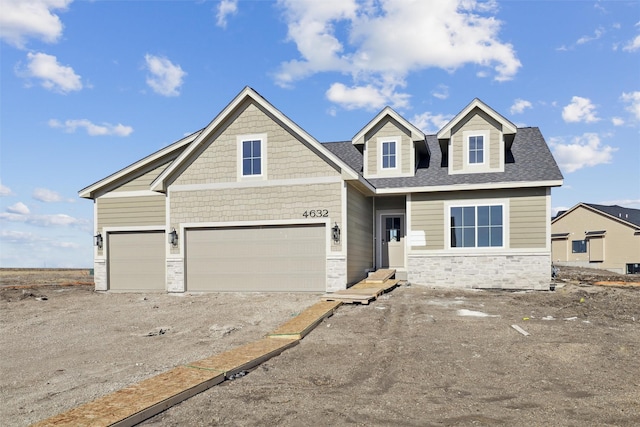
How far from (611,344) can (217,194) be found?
40.6 ft

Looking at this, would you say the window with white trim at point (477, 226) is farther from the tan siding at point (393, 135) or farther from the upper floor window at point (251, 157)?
the upper floor window at point (251, 157)

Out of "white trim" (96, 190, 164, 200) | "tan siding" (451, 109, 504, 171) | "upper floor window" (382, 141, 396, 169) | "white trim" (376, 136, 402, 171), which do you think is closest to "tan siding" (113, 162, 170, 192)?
"white trim" (96, 190, 164, 200)

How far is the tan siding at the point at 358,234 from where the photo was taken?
16.4 meters

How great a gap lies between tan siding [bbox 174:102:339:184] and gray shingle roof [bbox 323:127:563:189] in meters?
3.37

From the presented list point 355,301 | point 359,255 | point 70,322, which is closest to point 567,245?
point 359,255

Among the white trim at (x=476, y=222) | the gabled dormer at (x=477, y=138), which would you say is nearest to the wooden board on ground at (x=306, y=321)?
the white trim at (x=476, y=222)

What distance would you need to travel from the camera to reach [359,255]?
17.6 m

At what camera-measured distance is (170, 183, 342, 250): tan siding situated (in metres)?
16.0

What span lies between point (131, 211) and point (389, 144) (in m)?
10.3

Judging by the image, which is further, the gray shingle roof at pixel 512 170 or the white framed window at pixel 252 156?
the gray shingle roof at pixel 512 170

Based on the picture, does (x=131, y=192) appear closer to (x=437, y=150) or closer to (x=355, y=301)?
(x=355, y=301)

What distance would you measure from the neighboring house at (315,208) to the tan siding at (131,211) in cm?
5

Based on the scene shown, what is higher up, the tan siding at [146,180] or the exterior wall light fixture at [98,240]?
the tan siding at [146,180]

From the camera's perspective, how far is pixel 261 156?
54.9ft
